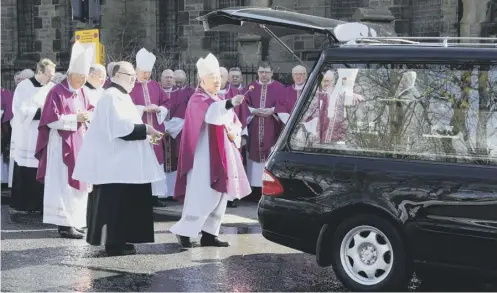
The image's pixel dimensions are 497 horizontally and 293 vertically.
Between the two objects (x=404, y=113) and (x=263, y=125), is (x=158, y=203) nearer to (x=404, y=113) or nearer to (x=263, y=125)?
(x=263, y=125)

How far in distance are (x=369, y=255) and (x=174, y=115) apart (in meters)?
7.09

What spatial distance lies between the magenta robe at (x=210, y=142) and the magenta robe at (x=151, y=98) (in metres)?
3.38

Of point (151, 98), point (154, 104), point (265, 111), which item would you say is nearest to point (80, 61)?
point (154, 104)

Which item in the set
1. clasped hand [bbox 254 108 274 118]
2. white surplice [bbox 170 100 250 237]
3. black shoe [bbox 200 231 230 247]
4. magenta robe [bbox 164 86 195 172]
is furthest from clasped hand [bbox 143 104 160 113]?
black shoe [bbox 200 231 230 247]

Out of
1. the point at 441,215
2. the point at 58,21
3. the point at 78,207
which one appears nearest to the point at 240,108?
the point at 78,207

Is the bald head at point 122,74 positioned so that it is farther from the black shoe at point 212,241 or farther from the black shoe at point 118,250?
the black shoe at point 212,241

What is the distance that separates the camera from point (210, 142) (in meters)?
9.22

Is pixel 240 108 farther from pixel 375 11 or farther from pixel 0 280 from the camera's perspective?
pixel 375 11

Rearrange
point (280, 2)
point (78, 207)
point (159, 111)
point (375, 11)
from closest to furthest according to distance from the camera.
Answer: point (78, 207) → point (159, 111) → point (375, 11) → point (280, 2)

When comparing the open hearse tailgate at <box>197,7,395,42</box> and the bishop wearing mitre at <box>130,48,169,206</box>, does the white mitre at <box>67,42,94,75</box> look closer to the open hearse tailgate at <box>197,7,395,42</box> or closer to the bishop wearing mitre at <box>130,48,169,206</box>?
the open hearse tailgate at <box>197,7,395,42</box>

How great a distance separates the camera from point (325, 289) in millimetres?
7309

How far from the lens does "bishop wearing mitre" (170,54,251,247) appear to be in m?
9.16

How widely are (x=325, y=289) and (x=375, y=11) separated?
13.7 m

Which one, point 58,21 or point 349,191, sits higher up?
point 58,21
